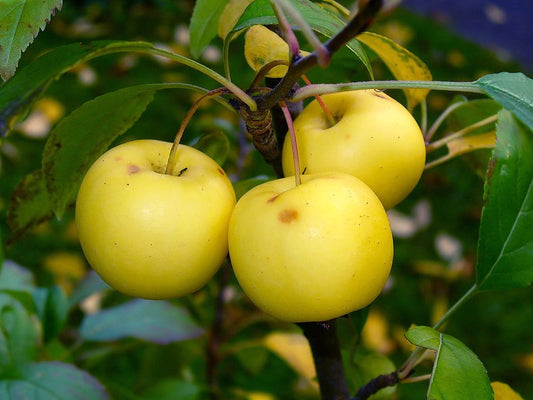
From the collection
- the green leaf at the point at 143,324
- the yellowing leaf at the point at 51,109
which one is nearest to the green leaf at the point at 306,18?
the green leaf at the point at 143,324

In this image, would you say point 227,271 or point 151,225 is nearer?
point 151,225

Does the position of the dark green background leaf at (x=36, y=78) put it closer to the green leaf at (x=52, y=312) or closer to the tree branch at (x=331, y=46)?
the tree branch at (x=331, y=46)

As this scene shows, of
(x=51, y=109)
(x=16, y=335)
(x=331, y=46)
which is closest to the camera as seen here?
(x=331, y=46)

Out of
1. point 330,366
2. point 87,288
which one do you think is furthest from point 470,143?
point 87,288

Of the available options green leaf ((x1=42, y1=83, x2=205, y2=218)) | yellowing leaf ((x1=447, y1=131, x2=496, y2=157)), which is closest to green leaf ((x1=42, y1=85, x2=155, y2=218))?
green leaf ((x1=42, y1=83, x2=205, y2=218))

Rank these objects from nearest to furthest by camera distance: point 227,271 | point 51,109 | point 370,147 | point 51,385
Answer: point 370,147 < point 51,385 < point 227,271 < point 51,109

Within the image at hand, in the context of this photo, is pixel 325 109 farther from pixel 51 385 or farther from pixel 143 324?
pixel 143 324
